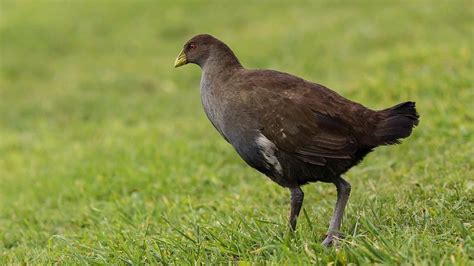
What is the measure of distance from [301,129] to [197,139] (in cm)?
457

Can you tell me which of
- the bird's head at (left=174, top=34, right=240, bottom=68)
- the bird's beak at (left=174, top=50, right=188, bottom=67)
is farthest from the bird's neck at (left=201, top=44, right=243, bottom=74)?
the bird's beak at (left=174, top=50, right=188, bottom=67)

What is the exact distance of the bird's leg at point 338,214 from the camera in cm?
420

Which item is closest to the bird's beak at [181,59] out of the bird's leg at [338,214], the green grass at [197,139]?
the green grass at [197,139]

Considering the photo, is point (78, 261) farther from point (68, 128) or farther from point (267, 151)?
point (68, 128)

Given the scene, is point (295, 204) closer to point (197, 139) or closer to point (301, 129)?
point (301, 129)

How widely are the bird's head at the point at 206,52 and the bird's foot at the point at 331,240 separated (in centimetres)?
139

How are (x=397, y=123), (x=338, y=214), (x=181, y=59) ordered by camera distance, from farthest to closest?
(x=181, y=59) < (x=338, y=214) < (x=397, y=123)

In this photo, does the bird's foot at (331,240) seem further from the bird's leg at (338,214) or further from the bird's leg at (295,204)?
the bird's leg at (295,204)

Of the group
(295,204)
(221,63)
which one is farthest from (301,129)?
(221,63)

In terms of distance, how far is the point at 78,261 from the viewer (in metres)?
4.58

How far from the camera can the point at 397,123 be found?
4371 mm

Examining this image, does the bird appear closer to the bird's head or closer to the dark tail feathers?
the dark tail feathers

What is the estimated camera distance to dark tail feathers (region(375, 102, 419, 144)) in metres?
4.36

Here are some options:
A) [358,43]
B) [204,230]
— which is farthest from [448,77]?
[204,230]
